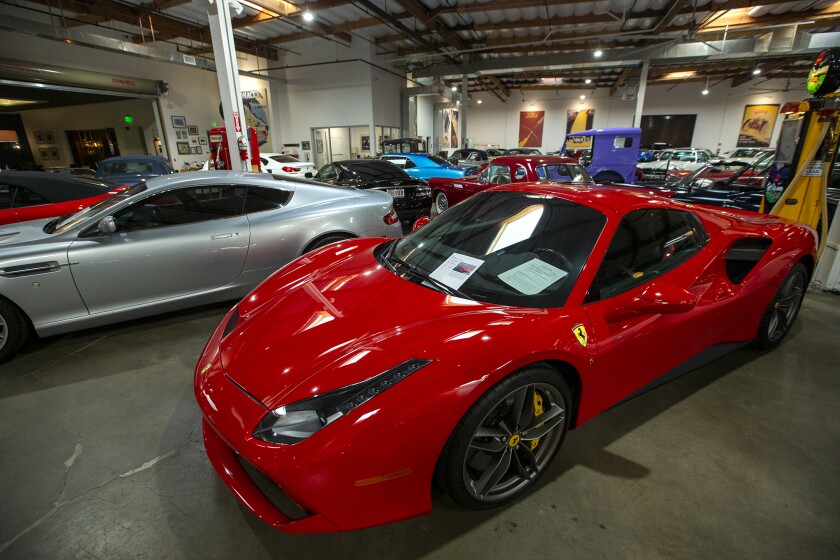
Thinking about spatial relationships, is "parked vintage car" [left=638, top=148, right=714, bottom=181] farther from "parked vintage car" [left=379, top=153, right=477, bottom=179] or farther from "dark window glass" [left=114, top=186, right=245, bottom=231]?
"dark window glass" [left=114, top=186, right=245, bottom=231]

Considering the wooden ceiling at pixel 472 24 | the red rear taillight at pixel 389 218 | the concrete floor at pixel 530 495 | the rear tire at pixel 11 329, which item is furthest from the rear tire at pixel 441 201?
the rear tire at pixel 11 329

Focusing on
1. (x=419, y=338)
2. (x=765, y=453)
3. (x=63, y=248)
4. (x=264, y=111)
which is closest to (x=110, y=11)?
(x=264, y=111)

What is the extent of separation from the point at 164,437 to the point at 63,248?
1570 millimetres

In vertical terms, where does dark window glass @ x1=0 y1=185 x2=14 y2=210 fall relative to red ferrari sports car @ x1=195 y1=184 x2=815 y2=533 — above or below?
above

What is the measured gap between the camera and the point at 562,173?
581 centimetres

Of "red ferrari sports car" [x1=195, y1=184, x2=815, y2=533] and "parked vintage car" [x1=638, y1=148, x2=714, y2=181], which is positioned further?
"parked vintage car" [x1=638, y1=148, x2=714, y2=181]

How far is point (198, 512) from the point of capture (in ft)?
5.15

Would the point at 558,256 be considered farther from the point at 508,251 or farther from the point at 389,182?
the point at 389,182

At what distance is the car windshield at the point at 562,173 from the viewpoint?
5695mm

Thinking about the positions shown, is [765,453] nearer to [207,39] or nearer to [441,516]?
[441,516]

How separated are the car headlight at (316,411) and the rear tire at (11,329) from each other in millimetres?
2507

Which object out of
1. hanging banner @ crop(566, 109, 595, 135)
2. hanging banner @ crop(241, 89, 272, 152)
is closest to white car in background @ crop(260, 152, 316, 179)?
hanging banner @ crop(241, 89, 272, 152)

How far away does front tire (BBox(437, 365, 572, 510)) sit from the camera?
132 cm

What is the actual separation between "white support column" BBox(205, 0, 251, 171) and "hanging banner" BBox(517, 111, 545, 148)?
75.8 ft
